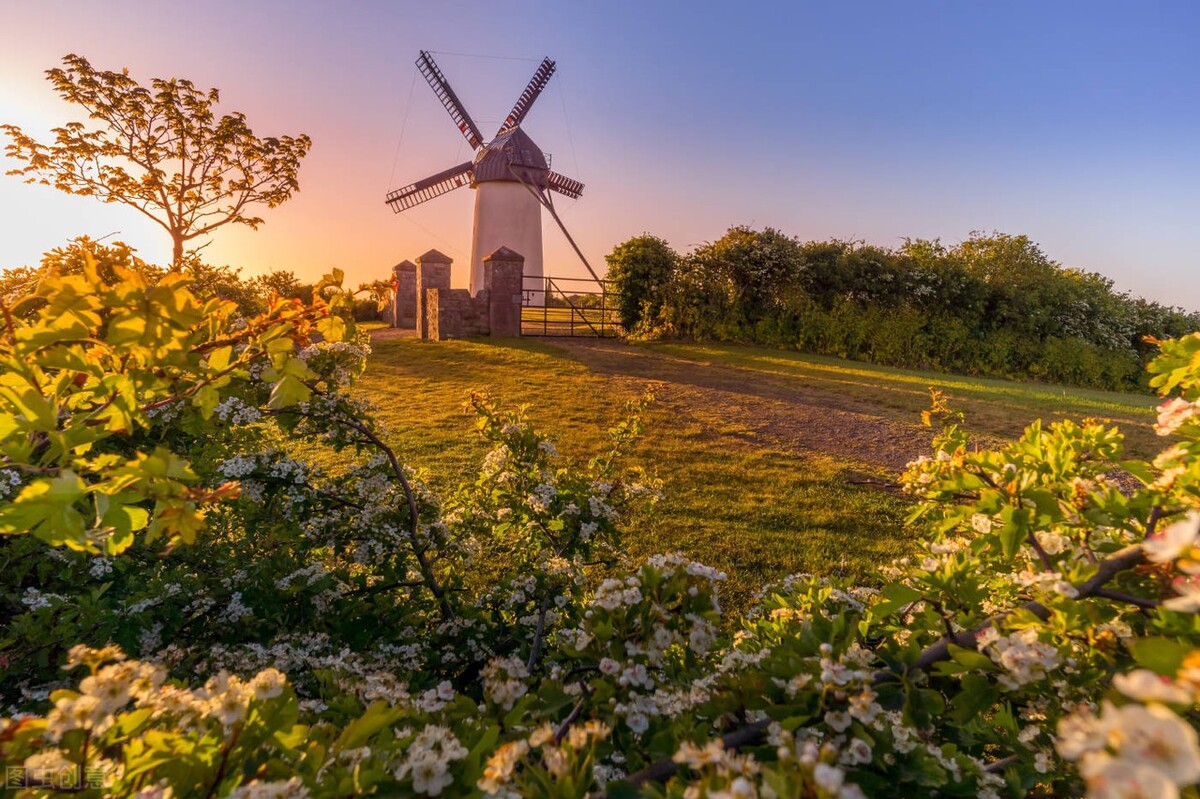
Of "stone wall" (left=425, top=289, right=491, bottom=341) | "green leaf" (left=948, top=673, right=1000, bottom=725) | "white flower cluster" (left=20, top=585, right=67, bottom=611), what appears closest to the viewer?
"green leaf" (left=948, top=673, right=1000, bottom=725)

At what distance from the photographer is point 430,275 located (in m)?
19.4

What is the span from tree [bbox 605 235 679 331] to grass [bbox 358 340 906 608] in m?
7.08

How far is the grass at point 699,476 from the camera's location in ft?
16.4

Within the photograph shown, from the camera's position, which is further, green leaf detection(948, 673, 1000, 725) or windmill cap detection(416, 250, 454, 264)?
windmill cap detection(416, 250, 454, 264)

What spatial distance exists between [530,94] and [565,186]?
5255 mm

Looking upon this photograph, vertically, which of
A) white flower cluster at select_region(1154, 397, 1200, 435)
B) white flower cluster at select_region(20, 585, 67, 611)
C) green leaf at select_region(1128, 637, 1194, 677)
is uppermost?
white flower cluster at select_region(1154, 397, 1200, 435)

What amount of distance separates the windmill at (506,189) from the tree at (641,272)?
8.21m

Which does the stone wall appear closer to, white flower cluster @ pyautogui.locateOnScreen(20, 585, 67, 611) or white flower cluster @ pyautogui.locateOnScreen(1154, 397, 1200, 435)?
white flower cluster @ pyautogui.locateOnScreen(20, 585, 67, 611)

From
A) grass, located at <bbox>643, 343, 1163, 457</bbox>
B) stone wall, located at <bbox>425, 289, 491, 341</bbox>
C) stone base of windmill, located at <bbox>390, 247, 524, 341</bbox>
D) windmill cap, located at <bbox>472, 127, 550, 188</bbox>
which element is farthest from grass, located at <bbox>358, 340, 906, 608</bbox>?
windmill cap, located at <bbox>472, 127, 550, 188</bbox>

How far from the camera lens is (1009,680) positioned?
1.22m

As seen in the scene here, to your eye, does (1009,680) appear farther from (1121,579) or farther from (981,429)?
(981,429)

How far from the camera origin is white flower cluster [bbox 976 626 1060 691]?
116 centimetres

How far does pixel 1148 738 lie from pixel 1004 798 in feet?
3.87

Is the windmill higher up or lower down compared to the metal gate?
higher up
